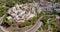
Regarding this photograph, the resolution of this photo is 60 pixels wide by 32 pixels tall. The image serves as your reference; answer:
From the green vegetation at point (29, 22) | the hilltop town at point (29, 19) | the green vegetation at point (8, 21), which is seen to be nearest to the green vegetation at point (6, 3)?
the hilltop town at point (29, 19)

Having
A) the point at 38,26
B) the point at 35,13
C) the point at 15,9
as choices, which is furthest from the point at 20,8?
the point at 38,26

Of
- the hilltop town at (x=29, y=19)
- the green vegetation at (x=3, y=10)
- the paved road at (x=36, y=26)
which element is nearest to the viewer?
the paved road at (x=36, y=26)

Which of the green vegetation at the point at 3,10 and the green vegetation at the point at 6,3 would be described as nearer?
the green vegetation at the point at 3,10

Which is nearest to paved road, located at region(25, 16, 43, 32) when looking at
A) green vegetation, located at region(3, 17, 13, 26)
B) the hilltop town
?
the hilltop town

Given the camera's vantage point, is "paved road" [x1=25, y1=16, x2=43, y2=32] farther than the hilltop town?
No

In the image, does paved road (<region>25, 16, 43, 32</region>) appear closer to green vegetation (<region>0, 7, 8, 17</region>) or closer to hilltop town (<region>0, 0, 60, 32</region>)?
hilltop town (<region>0, 0, 60, 32</region>)

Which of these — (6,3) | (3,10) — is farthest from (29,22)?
(6,3)

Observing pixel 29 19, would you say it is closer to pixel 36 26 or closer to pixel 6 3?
pixel 36 26

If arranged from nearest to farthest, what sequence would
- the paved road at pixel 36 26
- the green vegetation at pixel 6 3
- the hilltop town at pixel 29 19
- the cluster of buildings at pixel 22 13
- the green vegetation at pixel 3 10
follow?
the paved road at pixel 36 26 < the hilltop town at pixel 29 19 < the cluster of buildings at pixel 22 13 < the green vegetation at pixel 3 10 < the green vegetation at pixel 6 3

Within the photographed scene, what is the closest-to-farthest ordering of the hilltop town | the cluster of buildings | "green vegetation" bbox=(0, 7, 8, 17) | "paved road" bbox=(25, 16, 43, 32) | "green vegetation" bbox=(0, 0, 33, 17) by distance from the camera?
"paved road" bbox=(25, 16, 43, 32), the hilltop town, the cluster of buildings, "green vegetation" bbox=(0, 7, 8, 17), "green vegetation" bbox=(0, 0, 33, 17)

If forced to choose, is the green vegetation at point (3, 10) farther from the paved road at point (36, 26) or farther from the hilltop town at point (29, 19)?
the paved road at point (36, 26)

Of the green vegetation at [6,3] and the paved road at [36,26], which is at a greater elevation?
the green vegetation at [6,3]

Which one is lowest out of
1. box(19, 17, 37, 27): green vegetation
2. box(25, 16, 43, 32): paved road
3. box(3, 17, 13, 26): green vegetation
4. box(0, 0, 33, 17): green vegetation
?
box(25, 16, 43, 32): paved road
